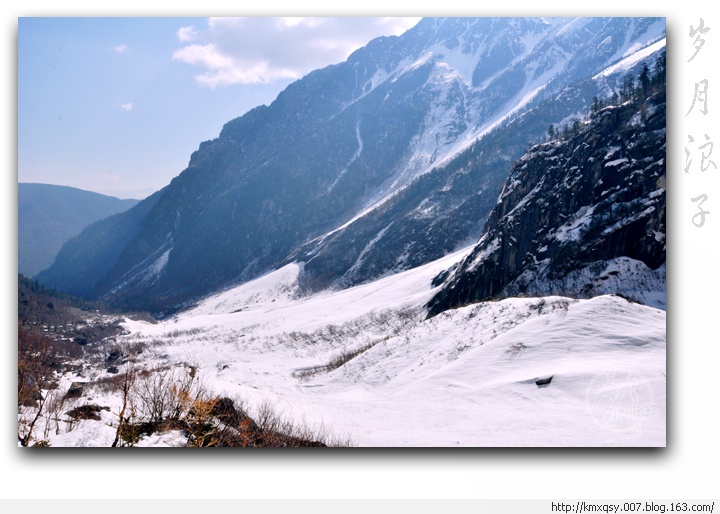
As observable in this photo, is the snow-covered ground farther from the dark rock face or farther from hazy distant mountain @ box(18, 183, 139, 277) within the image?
hazy distant mountain @ box(18, 183, 139, 277)

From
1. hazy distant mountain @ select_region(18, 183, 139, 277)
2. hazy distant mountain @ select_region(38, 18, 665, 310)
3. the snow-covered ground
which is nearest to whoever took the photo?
the snow-covered ground

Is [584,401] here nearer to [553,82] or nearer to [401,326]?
[401,326]

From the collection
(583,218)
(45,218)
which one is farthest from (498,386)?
(45,218)

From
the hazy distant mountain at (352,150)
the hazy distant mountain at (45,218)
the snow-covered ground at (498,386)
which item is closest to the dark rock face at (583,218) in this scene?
the snow-covered ground at (498,386)

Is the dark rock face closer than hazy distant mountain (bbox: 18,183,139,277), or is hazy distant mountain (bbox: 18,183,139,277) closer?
hazy distant mountain (bbox: 18,183,139,277)

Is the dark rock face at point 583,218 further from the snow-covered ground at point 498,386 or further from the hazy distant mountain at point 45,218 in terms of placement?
the hazy distant mountain at point 45,218

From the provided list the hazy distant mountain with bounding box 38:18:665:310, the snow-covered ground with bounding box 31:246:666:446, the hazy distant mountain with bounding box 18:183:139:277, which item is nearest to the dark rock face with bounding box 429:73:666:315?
the snow-covered ground with bounding box 31:246:666:446
